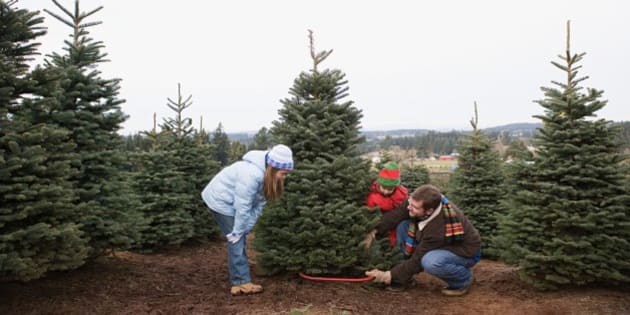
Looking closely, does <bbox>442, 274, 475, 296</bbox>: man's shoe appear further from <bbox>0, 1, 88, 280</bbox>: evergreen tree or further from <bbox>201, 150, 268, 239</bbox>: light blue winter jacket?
<bbox>0, 1, 88, 280</bbox>: evergreen tree

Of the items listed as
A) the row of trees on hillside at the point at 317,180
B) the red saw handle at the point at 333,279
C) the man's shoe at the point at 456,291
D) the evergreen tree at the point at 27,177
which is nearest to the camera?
the evergreen tree at the point at 27,177

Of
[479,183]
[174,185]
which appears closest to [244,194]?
[174,185]

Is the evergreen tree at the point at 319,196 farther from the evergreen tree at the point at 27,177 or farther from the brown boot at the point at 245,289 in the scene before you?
the evergreen tree at the point at 27,177

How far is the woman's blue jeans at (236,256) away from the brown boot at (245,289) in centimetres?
9

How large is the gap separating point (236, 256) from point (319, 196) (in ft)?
4.18

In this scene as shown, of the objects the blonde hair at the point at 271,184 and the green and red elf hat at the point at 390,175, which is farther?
the green and red elf hat at the point at 390,175

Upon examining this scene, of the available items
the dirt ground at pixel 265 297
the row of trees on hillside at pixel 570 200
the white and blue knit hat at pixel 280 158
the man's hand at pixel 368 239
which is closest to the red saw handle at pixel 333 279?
the dirt ground at pixel 265 297

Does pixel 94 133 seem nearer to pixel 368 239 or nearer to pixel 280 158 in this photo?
pixel 280 158

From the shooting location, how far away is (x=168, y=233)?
9078 millimetres

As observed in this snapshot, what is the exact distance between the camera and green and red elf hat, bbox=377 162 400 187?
18.4ft

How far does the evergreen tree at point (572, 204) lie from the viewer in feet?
17.5

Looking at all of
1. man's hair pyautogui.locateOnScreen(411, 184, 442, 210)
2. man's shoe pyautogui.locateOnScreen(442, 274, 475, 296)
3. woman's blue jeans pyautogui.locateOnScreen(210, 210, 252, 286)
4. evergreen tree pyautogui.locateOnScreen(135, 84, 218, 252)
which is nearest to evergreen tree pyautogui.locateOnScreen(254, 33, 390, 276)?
woman's blue jeans pyautogui.locateOnScreen(210, 210, 252, 286)

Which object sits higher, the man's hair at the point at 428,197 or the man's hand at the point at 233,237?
the man's hair at the point at 428,197

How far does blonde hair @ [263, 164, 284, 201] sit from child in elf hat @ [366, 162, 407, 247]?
135 cm
